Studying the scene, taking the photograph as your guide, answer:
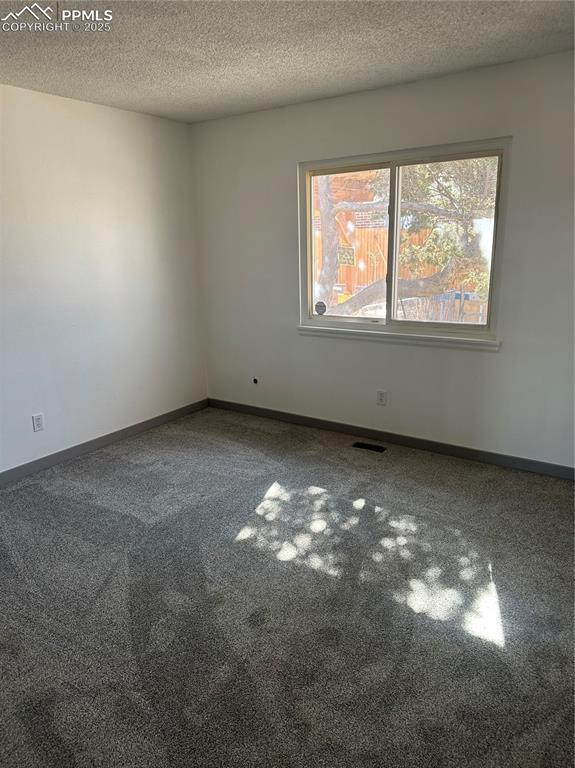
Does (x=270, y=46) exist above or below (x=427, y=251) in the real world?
above

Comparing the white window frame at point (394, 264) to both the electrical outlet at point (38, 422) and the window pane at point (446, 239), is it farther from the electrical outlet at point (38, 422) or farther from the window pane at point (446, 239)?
the electrical outlet at point (38, 422)

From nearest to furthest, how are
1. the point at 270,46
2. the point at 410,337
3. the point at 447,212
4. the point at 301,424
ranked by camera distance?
1. the point at 270,46
2. the point at 447,212
3. the point at 410,337
4. the point at 301,424

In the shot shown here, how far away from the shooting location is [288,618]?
7.08ft

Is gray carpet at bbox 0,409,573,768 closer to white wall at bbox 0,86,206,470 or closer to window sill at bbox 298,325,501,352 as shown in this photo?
white wall at bbox 0,86,206,470

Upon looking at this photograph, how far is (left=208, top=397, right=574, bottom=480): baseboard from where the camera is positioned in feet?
11.1

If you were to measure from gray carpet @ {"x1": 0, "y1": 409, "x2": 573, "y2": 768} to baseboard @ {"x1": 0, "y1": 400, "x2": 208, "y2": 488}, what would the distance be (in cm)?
11

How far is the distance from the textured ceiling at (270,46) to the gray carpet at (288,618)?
251cm

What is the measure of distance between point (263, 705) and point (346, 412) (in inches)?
105

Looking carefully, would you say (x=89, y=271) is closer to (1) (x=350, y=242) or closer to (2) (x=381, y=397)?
(1) (x=350, y=242)

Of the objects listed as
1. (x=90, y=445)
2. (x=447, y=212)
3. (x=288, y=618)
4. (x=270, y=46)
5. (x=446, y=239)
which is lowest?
(x=288, y=618)

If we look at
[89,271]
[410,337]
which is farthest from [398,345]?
[89,271]

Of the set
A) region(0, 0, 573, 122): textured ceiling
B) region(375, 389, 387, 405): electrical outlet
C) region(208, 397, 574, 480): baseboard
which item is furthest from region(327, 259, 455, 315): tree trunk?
region(0, 0, 573, 122): textured ceiling

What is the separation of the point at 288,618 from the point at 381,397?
2.18m

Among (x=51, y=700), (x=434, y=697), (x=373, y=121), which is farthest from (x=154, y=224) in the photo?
(x=434, y=697)
